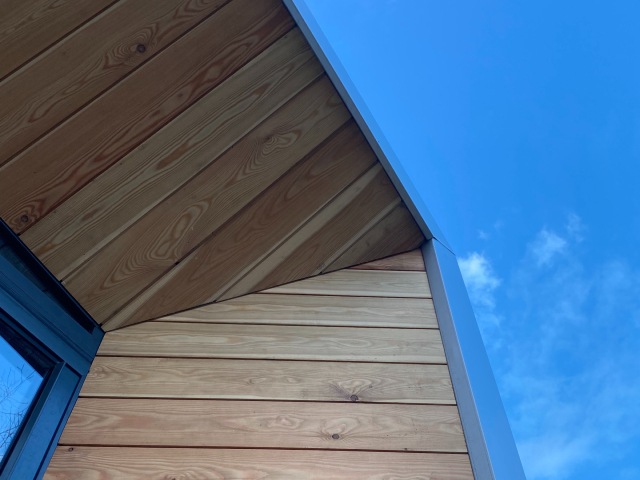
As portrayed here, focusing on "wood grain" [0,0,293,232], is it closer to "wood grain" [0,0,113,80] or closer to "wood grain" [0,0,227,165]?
"wood grain" [0,0,227,165]

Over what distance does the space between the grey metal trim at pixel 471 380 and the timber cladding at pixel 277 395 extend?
0.03 metres

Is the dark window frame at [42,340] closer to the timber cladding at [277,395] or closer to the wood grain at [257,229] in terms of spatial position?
the timber cladding at [277,395]

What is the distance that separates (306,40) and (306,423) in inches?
35.7

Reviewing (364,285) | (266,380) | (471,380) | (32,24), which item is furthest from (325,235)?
(32,24)

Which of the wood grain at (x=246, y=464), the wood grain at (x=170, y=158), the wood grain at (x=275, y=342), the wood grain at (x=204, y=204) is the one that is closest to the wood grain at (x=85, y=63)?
the wood grain at (x=170, y=158)

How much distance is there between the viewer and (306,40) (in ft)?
3.81

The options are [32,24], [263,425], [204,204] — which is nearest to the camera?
[32,24]

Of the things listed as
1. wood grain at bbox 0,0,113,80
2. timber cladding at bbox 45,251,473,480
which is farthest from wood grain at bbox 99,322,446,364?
wood grain at bbox 0,0,113,80

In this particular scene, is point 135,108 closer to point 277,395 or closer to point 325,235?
point 325,235

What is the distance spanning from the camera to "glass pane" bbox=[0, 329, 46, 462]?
0.89 m

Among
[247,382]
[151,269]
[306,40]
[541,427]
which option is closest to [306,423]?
[247,382]

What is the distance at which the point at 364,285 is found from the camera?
54.9 inches

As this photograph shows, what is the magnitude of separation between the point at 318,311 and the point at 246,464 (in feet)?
1.53

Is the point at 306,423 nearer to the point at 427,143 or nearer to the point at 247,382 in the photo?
the point at 247,382
